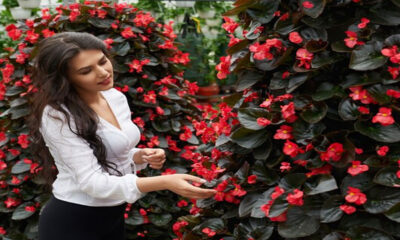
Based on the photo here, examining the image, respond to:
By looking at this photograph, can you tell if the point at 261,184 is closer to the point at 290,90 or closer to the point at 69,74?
the point at 290,90

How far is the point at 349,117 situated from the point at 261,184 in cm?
38

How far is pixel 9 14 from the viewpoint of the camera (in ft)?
30.7

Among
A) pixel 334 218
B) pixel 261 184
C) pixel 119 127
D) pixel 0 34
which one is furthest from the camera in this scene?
pixel 0 34

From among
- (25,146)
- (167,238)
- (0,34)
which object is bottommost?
(0,34)

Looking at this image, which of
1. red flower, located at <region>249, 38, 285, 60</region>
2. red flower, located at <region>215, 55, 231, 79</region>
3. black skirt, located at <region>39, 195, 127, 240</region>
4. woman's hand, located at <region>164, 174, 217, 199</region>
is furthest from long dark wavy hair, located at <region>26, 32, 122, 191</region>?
red flower, located at <region>249, 38, 285, 60</region>

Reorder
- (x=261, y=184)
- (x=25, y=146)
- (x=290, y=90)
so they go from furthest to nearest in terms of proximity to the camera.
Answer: (x=25, y=146) < (x=261, y=184) < (x=290, y=90)

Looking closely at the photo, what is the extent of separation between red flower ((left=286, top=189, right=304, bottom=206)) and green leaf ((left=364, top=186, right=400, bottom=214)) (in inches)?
6.9

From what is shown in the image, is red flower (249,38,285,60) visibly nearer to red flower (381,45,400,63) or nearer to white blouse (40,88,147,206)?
red flower (381,45,400,63)

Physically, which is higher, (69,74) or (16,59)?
(69,74)

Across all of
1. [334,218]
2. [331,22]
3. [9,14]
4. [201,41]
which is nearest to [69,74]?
[331,22]

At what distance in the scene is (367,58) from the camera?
4.47ft

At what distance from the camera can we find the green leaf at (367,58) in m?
1.34

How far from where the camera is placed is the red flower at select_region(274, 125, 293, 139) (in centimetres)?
145

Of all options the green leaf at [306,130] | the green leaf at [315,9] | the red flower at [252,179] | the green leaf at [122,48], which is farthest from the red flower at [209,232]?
the green leaf at [122,48]
